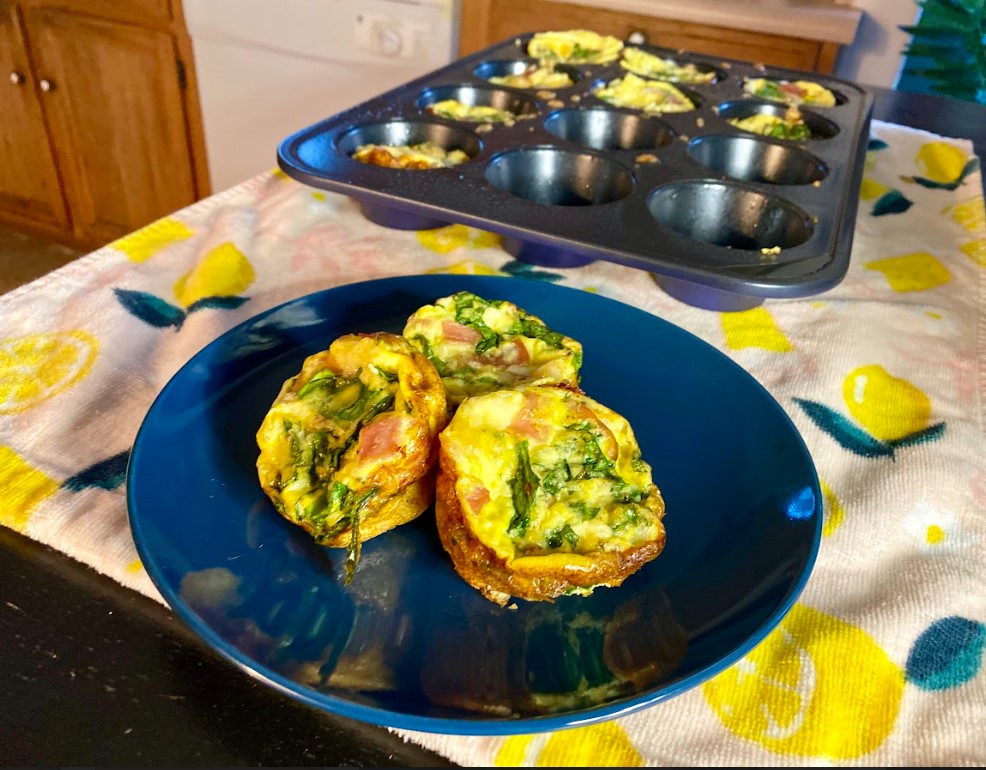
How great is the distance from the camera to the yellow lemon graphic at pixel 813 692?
0.62m

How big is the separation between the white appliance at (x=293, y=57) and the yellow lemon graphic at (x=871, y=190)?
166cm

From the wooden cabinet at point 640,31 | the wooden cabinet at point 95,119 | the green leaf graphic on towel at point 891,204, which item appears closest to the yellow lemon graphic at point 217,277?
the green leaf graphic on towel at point 891,204

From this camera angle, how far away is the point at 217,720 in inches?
23.3

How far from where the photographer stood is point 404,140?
1.52 m

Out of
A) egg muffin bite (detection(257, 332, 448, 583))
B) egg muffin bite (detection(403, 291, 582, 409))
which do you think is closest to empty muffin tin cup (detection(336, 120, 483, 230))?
egg muffin bite (detection(403, 291, 582, 409))

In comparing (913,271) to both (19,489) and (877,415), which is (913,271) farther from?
(19,489)

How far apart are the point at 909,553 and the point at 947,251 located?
0.89 m

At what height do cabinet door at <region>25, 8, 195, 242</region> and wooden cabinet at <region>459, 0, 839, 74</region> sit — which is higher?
wooden cabinet at <region>459, 0, 839, 74</region>

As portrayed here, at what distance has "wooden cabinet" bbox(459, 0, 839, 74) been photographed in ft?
7.85

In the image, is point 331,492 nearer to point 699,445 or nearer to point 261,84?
point 699,445

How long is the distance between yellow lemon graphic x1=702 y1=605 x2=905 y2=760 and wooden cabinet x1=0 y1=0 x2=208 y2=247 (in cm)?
330

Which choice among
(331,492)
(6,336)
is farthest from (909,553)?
(6,336)

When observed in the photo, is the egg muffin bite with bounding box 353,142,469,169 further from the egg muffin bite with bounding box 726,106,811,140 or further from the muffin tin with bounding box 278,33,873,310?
the egg muffin bite with bounding box 726,106,811,140

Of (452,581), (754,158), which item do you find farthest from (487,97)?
(452,581)
